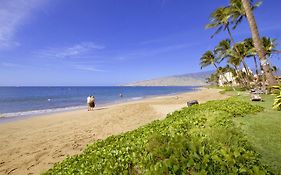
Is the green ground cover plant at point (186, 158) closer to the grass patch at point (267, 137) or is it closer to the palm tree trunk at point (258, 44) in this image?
the grass patch at point (267, 137)

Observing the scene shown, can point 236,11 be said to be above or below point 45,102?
→ above

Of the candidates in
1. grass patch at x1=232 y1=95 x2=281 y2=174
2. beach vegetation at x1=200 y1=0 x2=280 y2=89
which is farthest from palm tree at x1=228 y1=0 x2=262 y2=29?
grass patch at x1=232 y1=95 x2=281 y2=174

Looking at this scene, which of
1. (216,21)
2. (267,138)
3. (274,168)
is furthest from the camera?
(216,21)

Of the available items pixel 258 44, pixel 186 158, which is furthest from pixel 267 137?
pixel 258 44

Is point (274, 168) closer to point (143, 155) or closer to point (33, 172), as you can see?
point (143, 155)

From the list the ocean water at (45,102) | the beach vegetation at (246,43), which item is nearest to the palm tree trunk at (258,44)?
the beach vegetation at (246,43)

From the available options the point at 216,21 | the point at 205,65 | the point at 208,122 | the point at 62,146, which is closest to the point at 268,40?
the point at 216,21

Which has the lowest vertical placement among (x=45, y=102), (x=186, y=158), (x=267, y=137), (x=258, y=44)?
(x=45, y=102)

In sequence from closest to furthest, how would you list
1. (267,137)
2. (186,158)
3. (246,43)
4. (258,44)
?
1. (186,158)
2. (267,137)
3. (258,44)
4. (246,43)

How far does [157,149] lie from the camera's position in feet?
16.4

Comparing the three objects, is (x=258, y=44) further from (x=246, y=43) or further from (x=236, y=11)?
(x=246, y=43)

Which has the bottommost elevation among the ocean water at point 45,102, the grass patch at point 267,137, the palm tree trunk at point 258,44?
the ocean water at point 45,102

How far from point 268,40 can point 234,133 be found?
33.0 meters

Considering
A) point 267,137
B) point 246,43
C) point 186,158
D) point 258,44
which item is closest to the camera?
point 186,158
